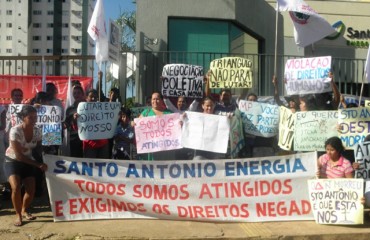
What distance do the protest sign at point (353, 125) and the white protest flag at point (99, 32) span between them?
13.3 feet

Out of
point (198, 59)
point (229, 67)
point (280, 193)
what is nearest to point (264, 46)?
point (198, 59)

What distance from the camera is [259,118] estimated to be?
299 inches

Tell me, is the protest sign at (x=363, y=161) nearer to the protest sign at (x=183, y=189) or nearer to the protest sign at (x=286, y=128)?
the protest sign at (x=183, y=189)

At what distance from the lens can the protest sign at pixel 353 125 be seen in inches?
277

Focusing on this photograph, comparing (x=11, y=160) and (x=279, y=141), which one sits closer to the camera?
(x=11, y=160)

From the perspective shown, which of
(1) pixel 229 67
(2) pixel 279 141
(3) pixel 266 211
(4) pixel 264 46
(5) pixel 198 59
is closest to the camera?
(3) pixel 266 211

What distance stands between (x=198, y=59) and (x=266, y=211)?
552 centimetres

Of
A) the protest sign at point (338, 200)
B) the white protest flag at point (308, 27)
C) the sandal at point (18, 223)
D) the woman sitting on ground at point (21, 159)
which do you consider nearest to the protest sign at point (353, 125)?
the protest sign at point (338, 200)

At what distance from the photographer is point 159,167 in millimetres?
6645

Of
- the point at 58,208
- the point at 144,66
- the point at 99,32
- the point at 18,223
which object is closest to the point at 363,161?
the point at 58,208

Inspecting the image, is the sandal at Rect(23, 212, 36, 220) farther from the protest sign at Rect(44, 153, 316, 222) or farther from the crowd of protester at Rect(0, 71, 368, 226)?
the protest sign at Rect(44, 153, 316, 222)

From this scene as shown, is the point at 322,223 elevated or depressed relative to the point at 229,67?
depressed

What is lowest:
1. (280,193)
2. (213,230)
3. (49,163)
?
(213,230)

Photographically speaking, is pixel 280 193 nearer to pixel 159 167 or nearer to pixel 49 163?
pixel 159 167
